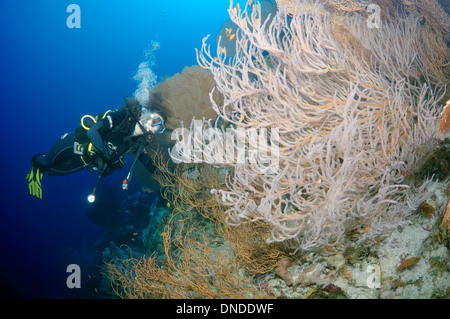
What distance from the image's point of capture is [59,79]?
5331cm

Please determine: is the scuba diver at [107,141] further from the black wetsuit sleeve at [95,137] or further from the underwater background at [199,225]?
the underwater background at [199,225]

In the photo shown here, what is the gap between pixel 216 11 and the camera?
62281 mm

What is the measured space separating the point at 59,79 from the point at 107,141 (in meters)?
64.8

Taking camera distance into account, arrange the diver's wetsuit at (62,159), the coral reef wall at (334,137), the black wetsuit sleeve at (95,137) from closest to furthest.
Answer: the coral reef wall at (334,137) → the black wetsuit sleeve at (95,137) → the diver's wetsuit at (62,159)

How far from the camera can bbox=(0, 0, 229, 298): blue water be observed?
2813 centimetres

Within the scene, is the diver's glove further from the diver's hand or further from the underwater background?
the underwater background

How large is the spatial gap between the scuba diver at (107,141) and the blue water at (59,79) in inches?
806

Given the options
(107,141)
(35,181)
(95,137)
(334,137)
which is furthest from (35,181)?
(334,137)

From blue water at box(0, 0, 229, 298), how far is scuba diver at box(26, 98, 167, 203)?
67.1ft

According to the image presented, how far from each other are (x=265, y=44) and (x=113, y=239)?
11995 mm

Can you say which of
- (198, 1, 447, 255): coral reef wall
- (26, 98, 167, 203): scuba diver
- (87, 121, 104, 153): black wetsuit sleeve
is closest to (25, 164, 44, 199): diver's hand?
(26, 98, 167, 203): scuba diver

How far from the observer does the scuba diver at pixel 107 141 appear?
4.51m

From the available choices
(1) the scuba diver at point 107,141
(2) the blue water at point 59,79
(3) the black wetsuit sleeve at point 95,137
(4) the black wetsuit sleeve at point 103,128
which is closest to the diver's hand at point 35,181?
(1) the scuba diver at point 107,141

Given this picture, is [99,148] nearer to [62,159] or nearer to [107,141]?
[107,141]
